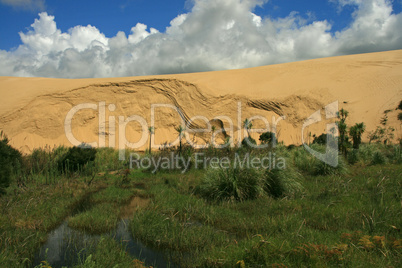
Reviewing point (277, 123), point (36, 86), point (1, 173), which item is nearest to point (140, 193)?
point (1, 173)

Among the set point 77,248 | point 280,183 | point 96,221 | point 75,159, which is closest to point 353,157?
point 280,183

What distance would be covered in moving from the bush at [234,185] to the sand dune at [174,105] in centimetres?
1463

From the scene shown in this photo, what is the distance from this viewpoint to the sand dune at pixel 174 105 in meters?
23.0

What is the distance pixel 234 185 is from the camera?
23.5ft

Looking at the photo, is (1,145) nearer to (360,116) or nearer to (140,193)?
(140,193)

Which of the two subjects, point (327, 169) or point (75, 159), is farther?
point (75, 159)

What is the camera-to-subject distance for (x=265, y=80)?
2927 cm

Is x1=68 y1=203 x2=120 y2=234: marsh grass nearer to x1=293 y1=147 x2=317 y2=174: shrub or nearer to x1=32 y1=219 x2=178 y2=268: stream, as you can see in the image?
x1=32 y1=219 x2=178 y2=268: stream

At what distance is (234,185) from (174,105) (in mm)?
18432

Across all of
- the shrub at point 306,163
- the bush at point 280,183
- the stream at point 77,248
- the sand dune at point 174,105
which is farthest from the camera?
the sand dune at point 174,105

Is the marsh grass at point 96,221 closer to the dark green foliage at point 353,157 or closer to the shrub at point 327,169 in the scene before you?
the shrub at point 327,169

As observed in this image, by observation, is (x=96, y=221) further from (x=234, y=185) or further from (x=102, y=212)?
(x=234, y=185)
